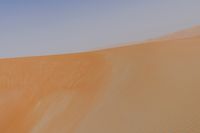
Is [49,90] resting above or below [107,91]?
above

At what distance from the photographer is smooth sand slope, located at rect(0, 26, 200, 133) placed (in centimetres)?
525

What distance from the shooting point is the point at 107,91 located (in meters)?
6.92

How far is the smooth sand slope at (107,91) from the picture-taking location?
207 inches

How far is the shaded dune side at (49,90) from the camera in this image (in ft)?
21.9

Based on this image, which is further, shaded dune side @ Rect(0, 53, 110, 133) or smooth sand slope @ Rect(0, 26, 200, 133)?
shaded dune side @ Rect(0, 53, 110, 133)

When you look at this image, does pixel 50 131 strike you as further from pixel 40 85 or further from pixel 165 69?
pixel 165 69

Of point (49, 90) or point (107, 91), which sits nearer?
point (107, 91)

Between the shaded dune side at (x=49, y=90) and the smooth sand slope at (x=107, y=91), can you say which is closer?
the smooth sand slope at (x=107, y=91)

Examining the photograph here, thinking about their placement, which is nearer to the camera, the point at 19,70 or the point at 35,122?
the point at 35,122

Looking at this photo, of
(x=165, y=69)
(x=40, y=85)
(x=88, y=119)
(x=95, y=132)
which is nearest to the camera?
(x=95, y=132)

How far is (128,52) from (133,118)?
477 cm

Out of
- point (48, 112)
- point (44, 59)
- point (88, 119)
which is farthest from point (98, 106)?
point (44, 59)

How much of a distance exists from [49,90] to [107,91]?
7.99 ft

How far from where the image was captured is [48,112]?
23.3 feet
